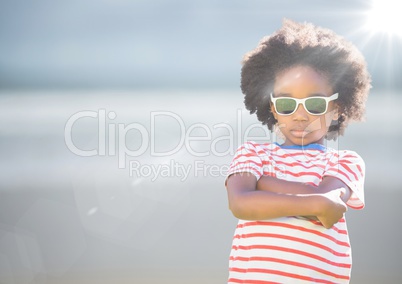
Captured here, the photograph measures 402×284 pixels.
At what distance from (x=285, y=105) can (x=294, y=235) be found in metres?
0.37

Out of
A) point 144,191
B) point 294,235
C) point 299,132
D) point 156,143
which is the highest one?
point 299,132

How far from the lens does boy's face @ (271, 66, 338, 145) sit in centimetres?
169

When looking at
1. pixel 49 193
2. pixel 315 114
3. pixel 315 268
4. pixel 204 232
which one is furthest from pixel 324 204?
pixel 49 193

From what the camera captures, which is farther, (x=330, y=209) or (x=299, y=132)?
(x=299, y=132)

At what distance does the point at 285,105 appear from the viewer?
1.69 metres

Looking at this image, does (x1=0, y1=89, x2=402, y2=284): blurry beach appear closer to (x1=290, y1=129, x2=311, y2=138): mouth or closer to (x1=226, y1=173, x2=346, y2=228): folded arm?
(x1=290, y1=129, x2=311, y2=138): mouth

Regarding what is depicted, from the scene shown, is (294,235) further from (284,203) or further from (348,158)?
(348,158)

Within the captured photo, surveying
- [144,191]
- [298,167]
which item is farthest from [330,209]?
[144,191]

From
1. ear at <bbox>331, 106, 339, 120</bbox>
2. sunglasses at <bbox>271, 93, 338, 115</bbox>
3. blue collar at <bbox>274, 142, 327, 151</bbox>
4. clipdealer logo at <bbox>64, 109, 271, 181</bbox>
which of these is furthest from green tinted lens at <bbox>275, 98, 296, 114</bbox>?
clipdealer logo at <bbox>64, 109, 271, 181</bbox>

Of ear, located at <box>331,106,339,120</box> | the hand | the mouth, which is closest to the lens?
the hand

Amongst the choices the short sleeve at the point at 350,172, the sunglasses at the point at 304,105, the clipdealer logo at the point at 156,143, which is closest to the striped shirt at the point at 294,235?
the short sleeve at the point at 350,172

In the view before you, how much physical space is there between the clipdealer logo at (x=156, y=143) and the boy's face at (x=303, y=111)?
1082mm

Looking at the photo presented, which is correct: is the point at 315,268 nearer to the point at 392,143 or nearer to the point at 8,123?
the point at 392,143

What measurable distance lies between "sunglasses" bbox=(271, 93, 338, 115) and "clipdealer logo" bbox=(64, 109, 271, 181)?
3.71ft
